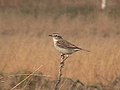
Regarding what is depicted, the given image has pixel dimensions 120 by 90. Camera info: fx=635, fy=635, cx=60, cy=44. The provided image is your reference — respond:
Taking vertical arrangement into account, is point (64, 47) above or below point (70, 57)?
above

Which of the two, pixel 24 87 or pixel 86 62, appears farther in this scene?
pixel 86 62

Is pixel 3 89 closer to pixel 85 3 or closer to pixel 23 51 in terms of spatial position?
pixel 23 51

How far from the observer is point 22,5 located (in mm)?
24906

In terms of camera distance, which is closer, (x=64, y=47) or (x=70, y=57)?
(x=64, y=47)

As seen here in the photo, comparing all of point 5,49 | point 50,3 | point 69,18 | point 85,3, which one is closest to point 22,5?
point 50,3

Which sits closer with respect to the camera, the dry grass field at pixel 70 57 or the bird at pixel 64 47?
the bird at pixel 64 47

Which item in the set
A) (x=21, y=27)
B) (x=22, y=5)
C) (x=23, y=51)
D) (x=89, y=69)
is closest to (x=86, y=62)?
(x=89, y=69)

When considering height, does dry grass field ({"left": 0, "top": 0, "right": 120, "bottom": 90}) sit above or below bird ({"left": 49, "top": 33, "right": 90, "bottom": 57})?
below

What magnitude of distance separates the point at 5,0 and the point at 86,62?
16399 millimetres

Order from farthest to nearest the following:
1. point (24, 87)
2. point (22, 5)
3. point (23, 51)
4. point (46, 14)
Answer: point (22, 5) < point (46, 14) < point (23, 51) < point (24, 87)

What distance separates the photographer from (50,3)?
25.6 metres

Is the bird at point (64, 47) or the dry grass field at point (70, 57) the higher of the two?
the bird at point (64, 47)

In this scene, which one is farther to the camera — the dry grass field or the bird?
the dry grass field

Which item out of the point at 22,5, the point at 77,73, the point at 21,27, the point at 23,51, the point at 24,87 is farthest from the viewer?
the point at 22,5
